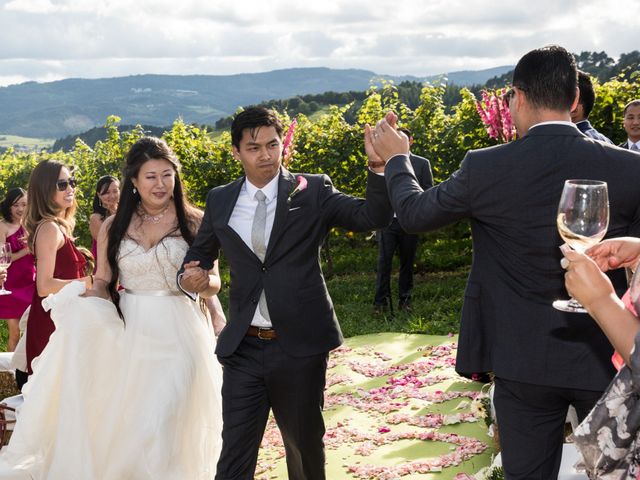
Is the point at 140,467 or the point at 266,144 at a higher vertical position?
the point at 266,144

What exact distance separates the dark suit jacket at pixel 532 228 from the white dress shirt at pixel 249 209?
3.80ft

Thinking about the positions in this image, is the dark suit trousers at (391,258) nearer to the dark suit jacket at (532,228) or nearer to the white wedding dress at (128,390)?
the white wedding dress at (128,390)

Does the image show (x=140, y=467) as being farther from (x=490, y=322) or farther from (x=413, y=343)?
(x=413, y=343)

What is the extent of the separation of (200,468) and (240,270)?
5.20ft

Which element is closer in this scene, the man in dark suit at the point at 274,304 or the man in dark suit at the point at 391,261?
the man in dark suit at the point at 274,304

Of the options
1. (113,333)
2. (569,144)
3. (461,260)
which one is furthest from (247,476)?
(461,260)

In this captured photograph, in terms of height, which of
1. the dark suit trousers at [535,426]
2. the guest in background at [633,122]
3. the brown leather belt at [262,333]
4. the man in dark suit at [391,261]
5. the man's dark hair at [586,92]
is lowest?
the man in dark suit at [391,261]

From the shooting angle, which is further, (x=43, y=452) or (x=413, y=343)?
(x=413, y=343)

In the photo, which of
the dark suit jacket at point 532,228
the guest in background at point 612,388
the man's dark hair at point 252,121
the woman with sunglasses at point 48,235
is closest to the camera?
the guest in background at point 612,388

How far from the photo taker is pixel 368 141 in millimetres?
3688

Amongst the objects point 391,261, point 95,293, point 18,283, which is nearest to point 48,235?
point 95,293

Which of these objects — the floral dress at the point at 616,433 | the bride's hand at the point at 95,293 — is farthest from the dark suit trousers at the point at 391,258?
the floral dress at the point at 616,433

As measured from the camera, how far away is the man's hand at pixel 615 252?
256 cm

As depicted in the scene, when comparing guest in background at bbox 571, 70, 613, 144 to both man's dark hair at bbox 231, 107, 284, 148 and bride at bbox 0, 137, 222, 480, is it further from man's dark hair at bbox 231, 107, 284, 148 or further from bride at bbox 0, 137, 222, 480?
bride at bbox 0, 137, 222, 480
